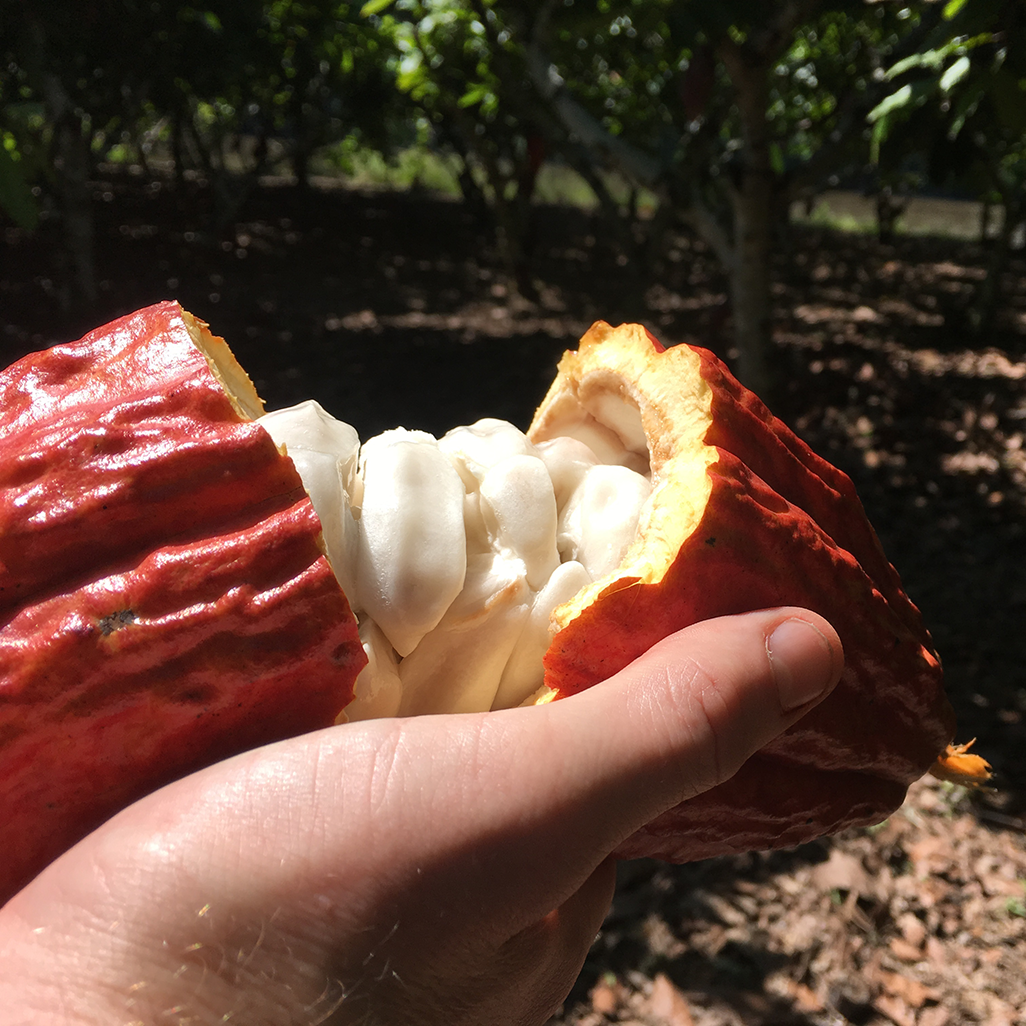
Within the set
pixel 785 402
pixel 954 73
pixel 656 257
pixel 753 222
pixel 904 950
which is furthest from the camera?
pixel 656 257

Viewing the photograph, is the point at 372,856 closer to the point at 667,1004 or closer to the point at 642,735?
the point at 642,735

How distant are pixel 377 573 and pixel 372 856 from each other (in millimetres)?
308

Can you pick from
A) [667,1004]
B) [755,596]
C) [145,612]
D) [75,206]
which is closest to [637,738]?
[755,596]

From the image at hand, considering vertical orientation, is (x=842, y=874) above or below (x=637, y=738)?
below

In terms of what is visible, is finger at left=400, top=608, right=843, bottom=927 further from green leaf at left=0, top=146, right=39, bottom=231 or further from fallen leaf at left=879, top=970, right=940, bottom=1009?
green leaf at left=0, top=146, right=39, bottom=231

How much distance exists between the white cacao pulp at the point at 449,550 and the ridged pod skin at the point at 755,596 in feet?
0.28

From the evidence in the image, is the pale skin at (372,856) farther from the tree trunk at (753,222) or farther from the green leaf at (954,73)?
the tree trunk at (753,222)

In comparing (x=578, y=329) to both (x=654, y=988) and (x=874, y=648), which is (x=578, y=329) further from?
(x=874, y=648)

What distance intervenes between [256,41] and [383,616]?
18.7 feet

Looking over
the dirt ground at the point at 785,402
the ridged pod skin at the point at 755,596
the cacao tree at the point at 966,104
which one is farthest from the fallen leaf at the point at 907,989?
the cacao tree at the point at 966,104

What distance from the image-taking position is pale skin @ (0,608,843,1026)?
749 millimetres

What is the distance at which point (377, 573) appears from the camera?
0.95 meters

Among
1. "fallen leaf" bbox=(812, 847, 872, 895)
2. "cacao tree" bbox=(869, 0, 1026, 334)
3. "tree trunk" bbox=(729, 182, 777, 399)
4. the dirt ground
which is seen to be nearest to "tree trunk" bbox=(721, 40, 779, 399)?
"tree trunk" bbox=(729, 182, 777, 399)

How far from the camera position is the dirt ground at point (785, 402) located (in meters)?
1.97
